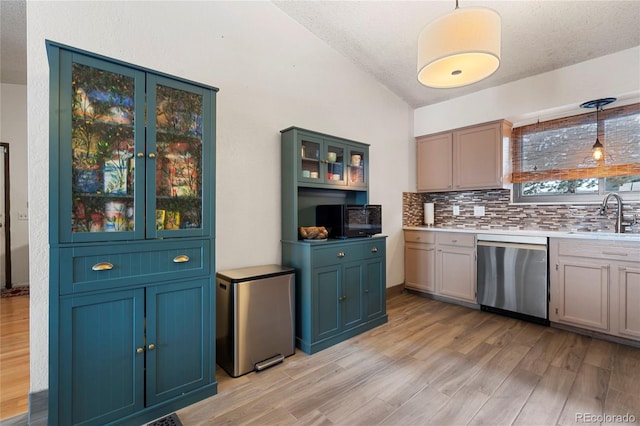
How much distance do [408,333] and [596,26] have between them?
10.8 ft

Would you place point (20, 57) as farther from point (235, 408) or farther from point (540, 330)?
point (540, 330)

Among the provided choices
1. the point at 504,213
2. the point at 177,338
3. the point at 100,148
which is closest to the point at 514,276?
the point at 504,213

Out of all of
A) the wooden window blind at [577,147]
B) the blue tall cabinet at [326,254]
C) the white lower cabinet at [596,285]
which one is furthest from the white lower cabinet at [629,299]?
the blue tall cabinet at [326,254]

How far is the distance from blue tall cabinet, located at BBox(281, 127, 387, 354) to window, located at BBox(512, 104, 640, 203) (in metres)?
2.21

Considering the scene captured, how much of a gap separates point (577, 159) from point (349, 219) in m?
2.81

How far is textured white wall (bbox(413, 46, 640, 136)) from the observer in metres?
2.86

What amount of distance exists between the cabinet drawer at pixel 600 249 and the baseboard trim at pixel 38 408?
4289 mm

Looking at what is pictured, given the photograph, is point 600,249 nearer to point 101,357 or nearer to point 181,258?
point 181,258

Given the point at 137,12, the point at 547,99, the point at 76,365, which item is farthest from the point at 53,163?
the point at 547,99

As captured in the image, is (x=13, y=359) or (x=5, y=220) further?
(x=5, y=220)

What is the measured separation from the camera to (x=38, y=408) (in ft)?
5.41

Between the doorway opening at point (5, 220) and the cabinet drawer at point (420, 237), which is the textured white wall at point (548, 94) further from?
the doorway opening at point (5, 220)

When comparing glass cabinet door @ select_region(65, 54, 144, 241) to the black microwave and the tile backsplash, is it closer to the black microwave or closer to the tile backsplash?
the black microwave

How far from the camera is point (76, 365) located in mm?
1469
